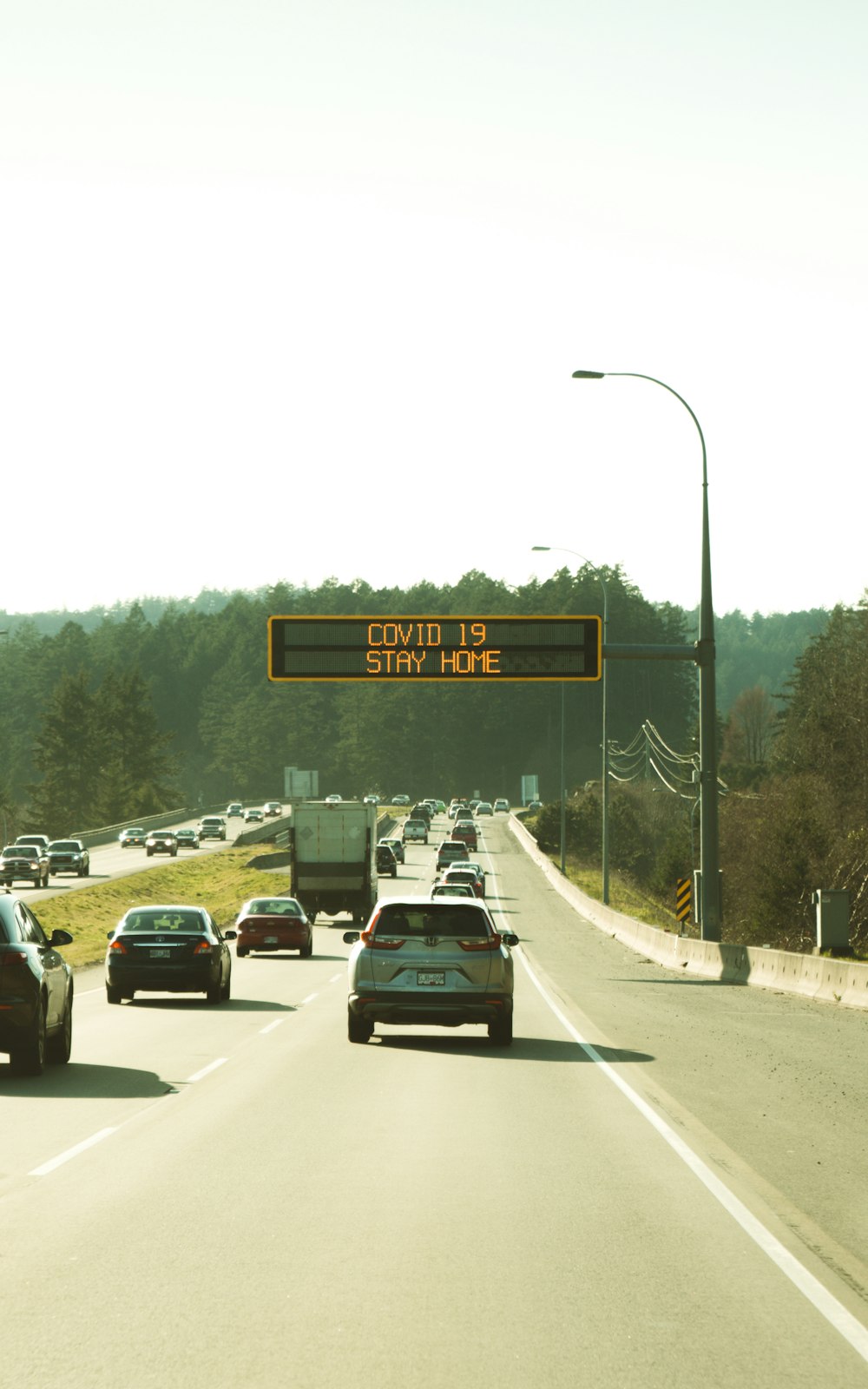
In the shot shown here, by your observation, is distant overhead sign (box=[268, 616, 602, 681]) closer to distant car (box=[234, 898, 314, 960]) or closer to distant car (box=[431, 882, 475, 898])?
distant car (box=[234, 898, 314, 960])

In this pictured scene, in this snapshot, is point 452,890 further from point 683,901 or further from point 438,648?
point 438,648

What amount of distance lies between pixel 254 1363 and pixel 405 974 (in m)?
12.6

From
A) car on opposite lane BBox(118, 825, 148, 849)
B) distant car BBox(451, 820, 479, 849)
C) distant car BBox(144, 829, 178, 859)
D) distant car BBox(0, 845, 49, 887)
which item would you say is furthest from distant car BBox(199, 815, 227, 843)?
distant car BBox(0, 845, 49, 887)

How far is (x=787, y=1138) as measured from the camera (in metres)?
12.2

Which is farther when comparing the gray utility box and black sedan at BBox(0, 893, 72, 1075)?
the gray utility box

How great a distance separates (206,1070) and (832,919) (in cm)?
1751

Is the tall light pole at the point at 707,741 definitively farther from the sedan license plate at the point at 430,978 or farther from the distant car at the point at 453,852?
the distant car at the point at 453,852

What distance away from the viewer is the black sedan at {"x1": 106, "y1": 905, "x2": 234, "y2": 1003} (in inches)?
1009

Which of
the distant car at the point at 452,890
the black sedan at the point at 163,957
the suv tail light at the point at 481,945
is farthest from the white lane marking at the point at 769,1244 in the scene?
the distant car at the point at 452,890

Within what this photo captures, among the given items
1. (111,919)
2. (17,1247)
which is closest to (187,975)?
(17,1247)

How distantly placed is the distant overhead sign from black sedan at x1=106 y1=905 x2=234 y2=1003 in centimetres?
870

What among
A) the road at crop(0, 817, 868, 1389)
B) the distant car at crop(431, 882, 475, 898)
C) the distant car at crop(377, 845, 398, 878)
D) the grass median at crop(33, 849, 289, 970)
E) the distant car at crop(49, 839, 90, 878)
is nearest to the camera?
the road at crop(0, 817, 868, 1389)

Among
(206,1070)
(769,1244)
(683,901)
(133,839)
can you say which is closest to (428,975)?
(206,1070)

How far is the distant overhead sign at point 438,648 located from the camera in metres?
33.9
